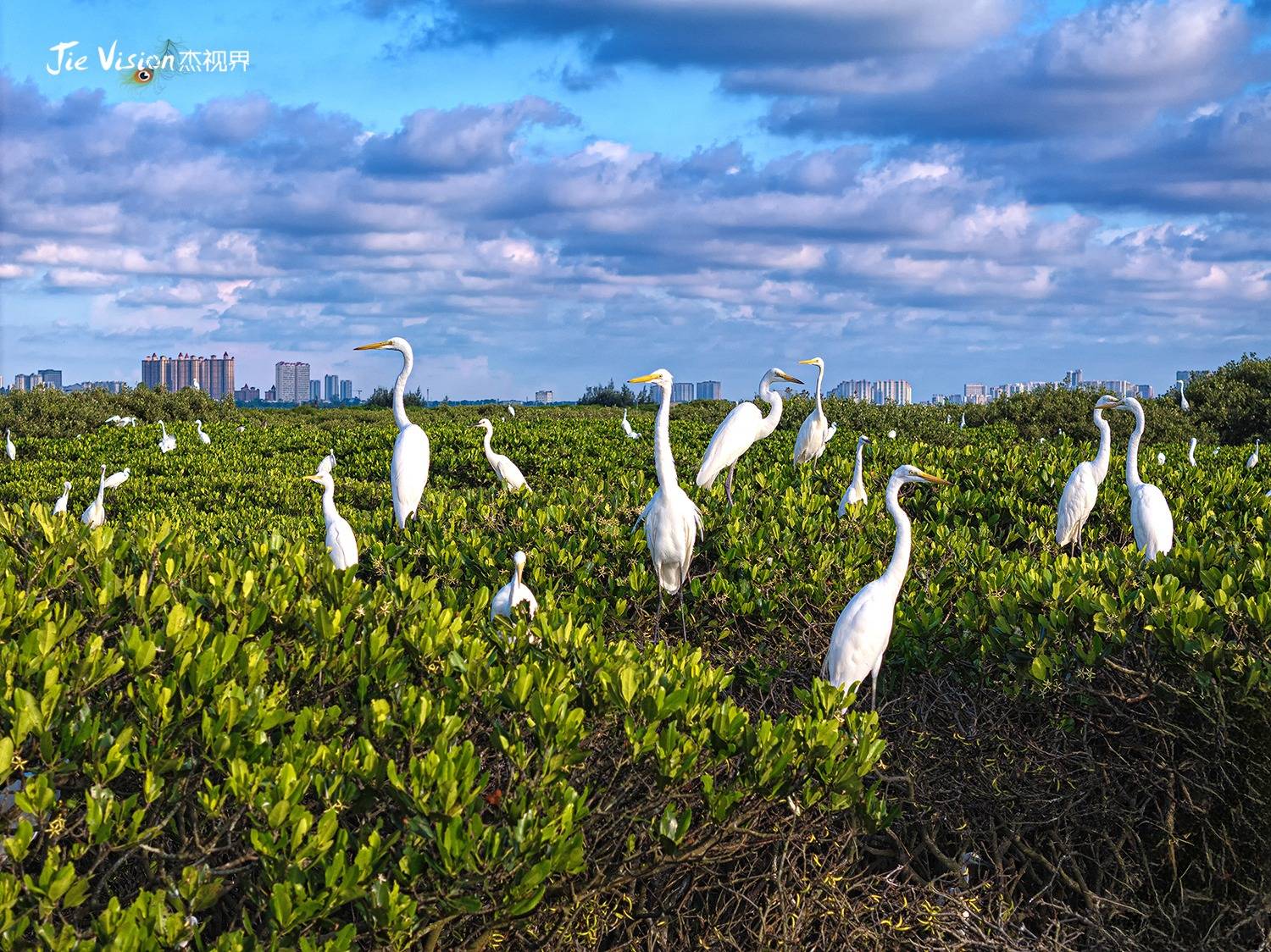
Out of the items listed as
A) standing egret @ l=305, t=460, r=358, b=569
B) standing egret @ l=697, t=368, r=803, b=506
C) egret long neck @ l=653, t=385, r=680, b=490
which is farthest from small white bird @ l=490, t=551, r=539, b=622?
standing egret @ l=697, t=368, r=803, b=506

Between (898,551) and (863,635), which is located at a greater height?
(898,551)

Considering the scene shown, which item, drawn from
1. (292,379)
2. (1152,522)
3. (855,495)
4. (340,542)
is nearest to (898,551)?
(855,495)

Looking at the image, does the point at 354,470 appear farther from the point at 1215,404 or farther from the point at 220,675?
the point at 1215,404

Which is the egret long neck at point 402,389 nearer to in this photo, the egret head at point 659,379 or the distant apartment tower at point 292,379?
the egret head at point 659,379

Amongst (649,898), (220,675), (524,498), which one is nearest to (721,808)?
(649,898)

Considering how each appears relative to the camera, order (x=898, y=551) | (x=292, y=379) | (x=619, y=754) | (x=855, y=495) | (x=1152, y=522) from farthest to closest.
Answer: (x=292, y=379), (x=855, y=495), (x=1152, y=522), (x=898, y=551), (x=619, y=754)

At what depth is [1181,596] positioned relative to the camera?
445 centimetres

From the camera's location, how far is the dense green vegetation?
2.91 m

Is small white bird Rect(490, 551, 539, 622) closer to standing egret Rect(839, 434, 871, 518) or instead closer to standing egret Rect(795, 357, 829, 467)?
standing egret Rect(839, 434, 871, 518)

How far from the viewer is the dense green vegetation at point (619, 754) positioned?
291 cm

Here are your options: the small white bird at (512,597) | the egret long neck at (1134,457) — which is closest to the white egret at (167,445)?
the small white bird at (512,597)

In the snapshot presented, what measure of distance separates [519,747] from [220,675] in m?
1.14

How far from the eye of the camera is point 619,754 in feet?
11.5

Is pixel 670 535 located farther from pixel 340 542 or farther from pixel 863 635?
pixel 340 542
